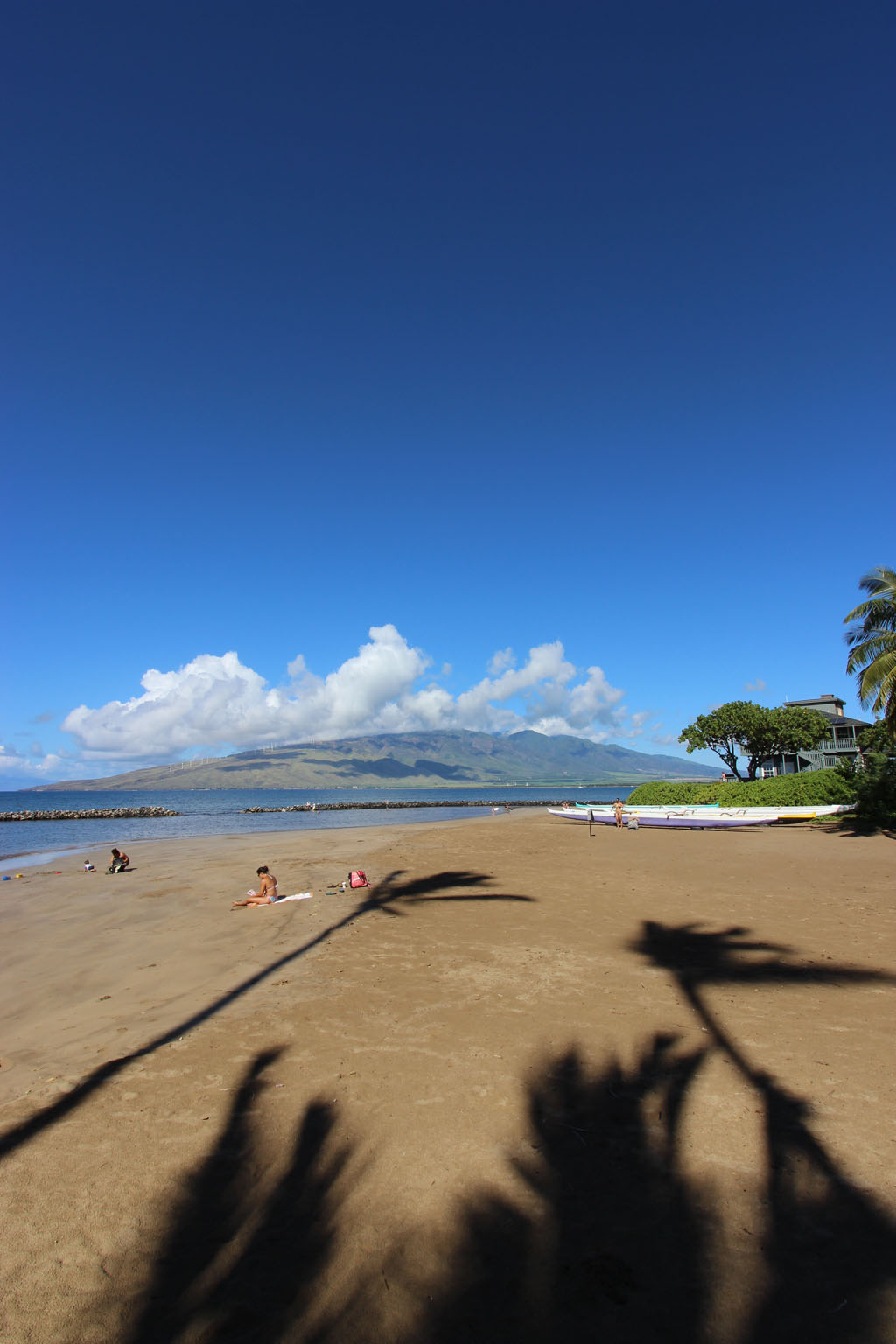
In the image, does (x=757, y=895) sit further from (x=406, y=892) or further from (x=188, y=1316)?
(x=188, y=1316)

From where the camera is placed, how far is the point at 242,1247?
157 inches

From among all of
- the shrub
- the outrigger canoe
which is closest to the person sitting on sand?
the outrigger canoe

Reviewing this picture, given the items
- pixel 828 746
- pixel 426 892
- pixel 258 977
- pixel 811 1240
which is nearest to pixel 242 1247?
pixel 811 1240

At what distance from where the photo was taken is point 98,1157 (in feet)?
16.1

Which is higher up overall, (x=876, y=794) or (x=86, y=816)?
(x=876, y=794)

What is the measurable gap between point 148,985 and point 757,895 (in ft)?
41.3

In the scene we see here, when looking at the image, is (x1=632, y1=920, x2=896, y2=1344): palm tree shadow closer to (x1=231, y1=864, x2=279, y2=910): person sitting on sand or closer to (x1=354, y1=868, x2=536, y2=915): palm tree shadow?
(x1=354, y1=868, x2=536, y2=915): palm tree shadow

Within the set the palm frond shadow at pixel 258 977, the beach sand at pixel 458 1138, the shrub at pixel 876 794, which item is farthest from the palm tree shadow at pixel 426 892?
the shrub at pixel 876 794

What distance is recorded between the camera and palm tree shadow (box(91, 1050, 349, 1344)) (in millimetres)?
3449

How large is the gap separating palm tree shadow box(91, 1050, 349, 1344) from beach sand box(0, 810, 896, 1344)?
2cm

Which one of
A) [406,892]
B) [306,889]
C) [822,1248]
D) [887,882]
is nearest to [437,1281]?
[822,1248]

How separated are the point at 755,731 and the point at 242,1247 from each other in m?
54.6

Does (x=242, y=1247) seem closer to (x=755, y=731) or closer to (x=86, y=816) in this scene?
(x=755, y=731)

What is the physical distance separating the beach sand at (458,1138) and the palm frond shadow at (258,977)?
0.05 m
